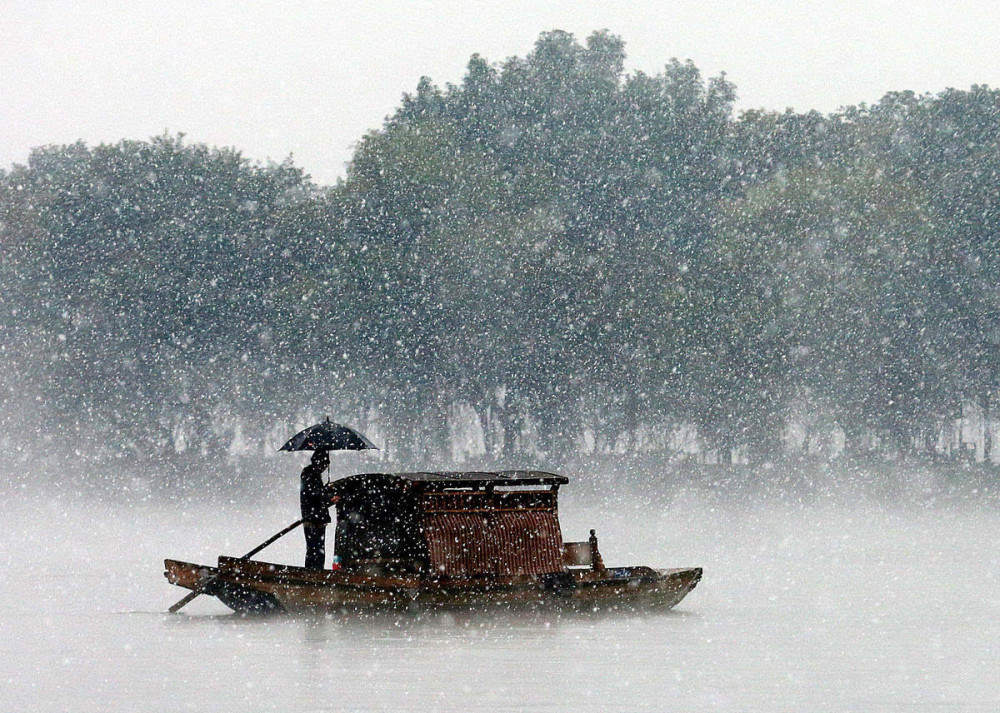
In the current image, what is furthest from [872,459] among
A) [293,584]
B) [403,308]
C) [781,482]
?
[293,584]

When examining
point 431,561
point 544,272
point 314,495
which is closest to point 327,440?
point 314,495

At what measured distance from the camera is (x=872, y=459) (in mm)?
62375

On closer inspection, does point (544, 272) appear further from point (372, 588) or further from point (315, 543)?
point (372, 588)

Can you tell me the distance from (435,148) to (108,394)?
15217mm

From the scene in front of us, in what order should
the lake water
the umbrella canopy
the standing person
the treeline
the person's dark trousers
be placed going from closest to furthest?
1. the lake water
2. the umbrella canopy
3. the standing person
4. the person's dark trousers
5. the treeline

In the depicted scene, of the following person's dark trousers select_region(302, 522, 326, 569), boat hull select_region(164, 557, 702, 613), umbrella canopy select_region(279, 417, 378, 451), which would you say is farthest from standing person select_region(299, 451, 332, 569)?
boat hull select_region(164, 557, 702, 613)

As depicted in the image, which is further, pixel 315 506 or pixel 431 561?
pixel 315 506

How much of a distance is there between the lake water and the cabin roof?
5.97 ft

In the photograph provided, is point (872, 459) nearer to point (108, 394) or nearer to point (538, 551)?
point (108, 394)

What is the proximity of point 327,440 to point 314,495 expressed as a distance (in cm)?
A: 84

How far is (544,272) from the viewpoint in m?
56.0

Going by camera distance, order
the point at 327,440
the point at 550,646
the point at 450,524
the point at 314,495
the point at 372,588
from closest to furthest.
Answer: the point at 550,646 < the point at 372,588 < the point at 450,524 < the point at 327,440 < the point at 314,495

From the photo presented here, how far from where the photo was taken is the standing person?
2502 cm

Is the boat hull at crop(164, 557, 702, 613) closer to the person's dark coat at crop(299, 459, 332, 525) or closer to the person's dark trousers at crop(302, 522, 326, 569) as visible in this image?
the person's dark trousers at crop(302, 522, 326, 569)
